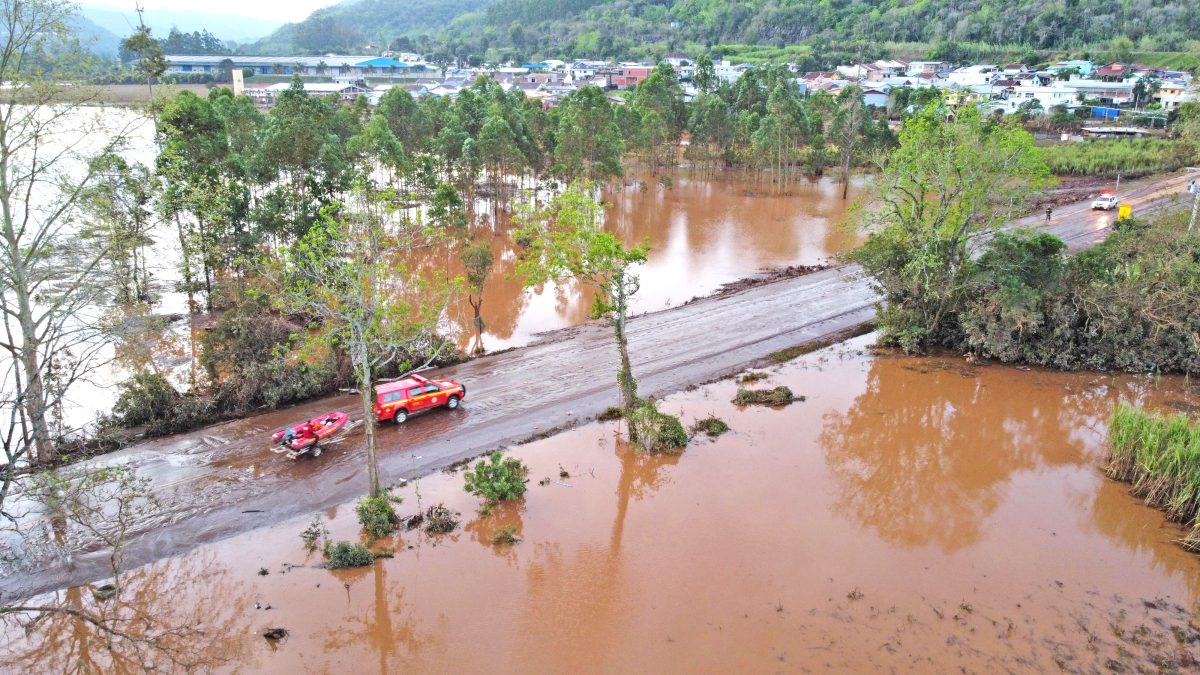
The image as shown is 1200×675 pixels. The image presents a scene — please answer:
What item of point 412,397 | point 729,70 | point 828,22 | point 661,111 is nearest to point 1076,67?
point 729,70

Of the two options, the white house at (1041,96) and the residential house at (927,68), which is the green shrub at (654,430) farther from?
the residential house at (927,68)

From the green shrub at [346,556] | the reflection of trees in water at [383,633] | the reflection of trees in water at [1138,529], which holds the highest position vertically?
the green shrub at [346,556]

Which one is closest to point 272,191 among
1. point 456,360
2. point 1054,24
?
point 456,360

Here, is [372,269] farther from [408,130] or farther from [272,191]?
[408,130]

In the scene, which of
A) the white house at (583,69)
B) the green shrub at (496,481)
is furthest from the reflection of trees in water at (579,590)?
the white house at (583,69)

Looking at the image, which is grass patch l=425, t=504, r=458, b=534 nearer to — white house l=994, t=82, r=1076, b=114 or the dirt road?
the dirt road

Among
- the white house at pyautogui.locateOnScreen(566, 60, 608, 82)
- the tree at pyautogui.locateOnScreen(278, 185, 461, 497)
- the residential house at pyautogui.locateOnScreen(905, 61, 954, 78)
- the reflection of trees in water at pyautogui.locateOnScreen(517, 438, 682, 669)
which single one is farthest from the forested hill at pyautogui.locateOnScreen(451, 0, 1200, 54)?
the tree at pyautogui.locateOnScreen(278, 185, 461, 497)
